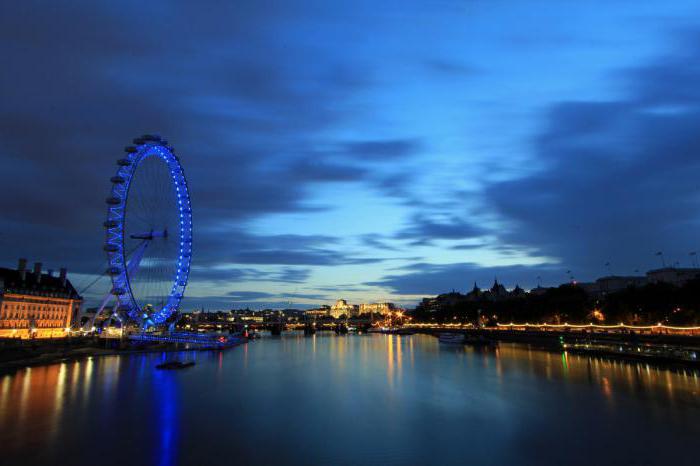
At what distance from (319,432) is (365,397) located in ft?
39.5

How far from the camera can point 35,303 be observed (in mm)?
88312

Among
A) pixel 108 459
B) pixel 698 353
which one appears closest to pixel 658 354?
pixel 698 353

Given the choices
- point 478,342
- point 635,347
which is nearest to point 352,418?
point 635,347

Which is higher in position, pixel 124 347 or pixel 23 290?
pixel 23 290

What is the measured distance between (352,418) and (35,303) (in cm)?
8252

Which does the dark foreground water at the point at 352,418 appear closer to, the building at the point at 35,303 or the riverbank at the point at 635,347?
the riverbank at the point at 635,347

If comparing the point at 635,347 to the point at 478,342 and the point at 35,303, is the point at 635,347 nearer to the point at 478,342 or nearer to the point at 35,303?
the point at 478,342

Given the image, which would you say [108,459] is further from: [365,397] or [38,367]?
[38,367]

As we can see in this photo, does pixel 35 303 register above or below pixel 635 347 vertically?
above

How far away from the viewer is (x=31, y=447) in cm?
2152

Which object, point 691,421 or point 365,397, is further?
point 365,397

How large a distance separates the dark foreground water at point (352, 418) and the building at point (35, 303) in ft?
134

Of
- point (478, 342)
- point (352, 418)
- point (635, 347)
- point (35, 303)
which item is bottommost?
point (352, 418)

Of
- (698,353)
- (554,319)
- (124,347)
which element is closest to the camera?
(698,353)
